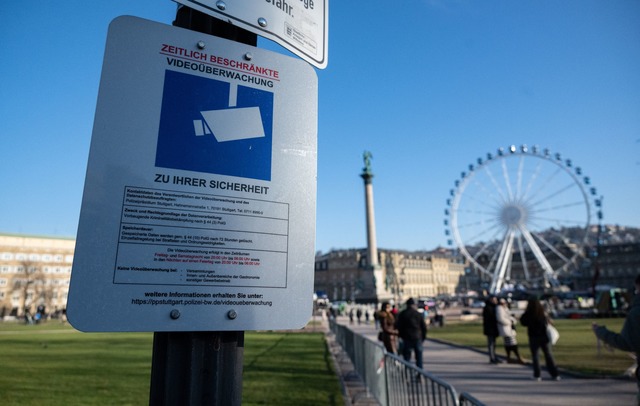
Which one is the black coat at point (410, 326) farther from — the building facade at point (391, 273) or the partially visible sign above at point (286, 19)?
the building facade at point (391, 273)

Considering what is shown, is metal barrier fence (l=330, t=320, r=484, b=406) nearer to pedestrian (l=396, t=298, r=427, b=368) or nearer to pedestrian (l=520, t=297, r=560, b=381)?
pedestrian (l=396, t=298, r=427, b=368)

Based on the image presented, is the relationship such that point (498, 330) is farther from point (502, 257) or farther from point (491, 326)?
point (502, 257)

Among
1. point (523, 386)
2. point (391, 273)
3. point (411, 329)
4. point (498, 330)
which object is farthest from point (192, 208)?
point (391, 273)

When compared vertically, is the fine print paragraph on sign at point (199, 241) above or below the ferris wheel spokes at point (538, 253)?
below

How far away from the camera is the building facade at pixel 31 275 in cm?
7494

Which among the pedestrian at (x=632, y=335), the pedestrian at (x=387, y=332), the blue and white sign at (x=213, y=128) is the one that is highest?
the blue and white sign at (x=213, y=128)

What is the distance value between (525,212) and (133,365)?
4908 centimetres

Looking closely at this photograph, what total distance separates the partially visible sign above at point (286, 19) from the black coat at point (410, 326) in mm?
9950

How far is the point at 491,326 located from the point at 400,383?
765 centimetres

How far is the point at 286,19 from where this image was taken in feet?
5.95

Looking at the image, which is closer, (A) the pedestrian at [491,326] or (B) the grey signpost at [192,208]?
(B) the grey signpost at [192,208]

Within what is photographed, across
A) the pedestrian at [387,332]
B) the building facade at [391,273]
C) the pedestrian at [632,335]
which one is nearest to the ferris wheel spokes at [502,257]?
the pedestrian at [387,332]

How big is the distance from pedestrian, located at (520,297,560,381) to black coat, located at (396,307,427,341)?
2.53m

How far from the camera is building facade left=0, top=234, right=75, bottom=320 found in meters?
74.9
